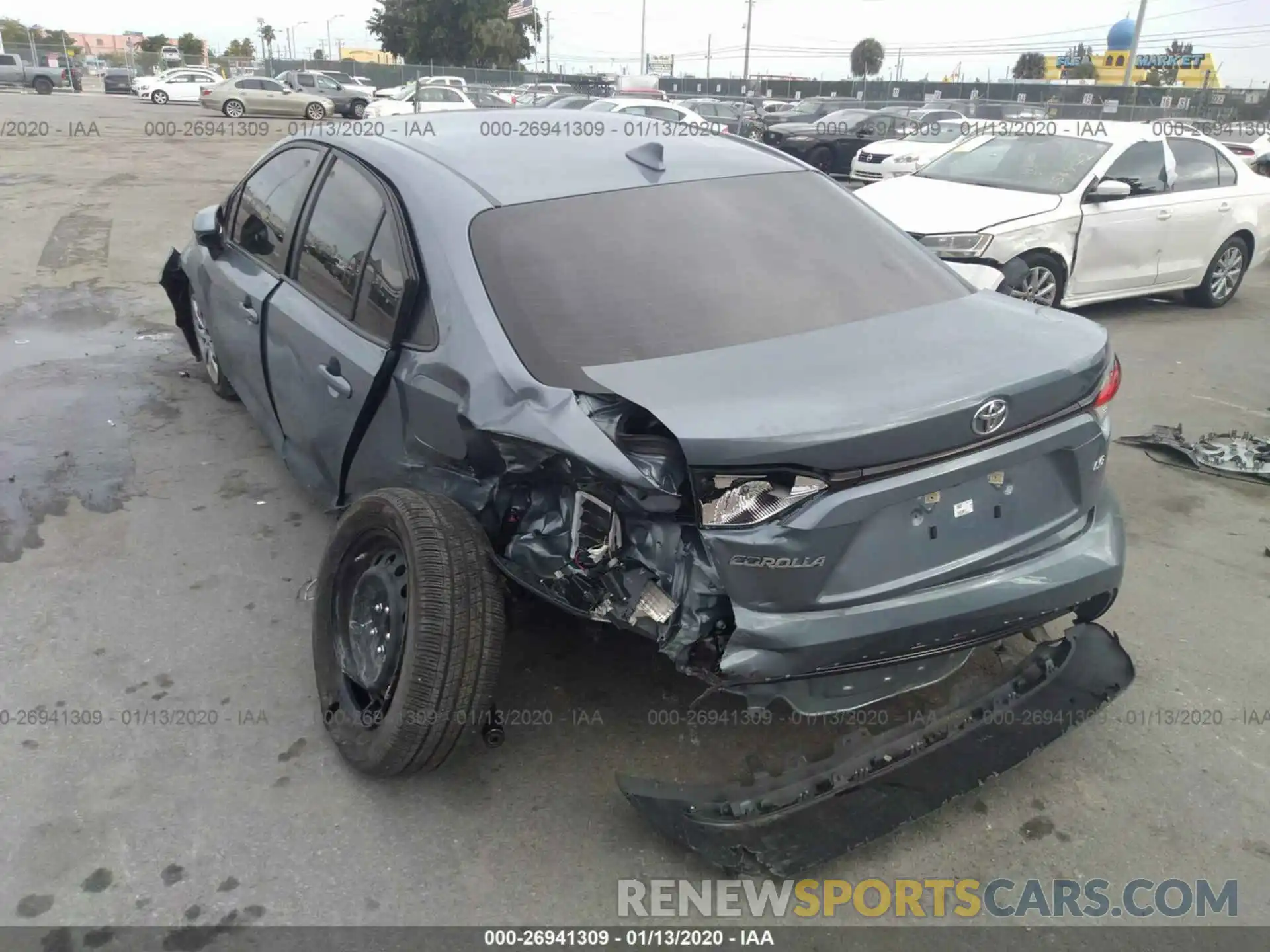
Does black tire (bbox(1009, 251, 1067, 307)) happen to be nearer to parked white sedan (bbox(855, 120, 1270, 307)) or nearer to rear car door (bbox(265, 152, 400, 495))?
parked white sedan (bbox(855, 120, 1270, 307))

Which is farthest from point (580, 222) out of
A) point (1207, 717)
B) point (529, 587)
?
point (1207, 717)

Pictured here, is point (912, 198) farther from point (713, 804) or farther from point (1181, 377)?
point (713, 804)

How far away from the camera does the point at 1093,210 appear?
7840mm

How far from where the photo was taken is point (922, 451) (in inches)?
97.0

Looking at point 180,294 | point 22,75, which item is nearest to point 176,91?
point 22,75

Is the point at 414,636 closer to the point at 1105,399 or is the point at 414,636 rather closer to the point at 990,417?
the point at 990,417

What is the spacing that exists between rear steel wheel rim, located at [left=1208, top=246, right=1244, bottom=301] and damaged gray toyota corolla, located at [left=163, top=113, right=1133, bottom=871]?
278 inches

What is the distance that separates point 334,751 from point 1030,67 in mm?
116060

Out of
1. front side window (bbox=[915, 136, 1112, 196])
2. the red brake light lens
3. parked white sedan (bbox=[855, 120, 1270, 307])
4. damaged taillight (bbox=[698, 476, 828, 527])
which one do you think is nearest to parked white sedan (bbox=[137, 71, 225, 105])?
front side window (bbox=[915, 136, 1112, 196])

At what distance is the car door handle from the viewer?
3.38 meters

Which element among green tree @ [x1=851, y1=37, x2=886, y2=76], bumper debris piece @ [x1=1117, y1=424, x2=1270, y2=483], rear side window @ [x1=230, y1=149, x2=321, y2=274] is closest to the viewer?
rear side window @ [x1=230, y1=149, x2=321, y2=274]

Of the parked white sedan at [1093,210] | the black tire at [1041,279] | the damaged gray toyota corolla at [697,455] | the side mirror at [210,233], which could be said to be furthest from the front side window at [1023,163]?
the side mirror at [210,233]

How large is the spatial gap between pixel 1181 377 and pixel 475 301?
5.96 m

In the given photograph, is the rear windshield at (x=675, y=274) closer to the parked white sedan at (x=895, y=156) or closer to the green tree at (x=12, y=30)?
the parked white sedan at (x=895, y=156)
